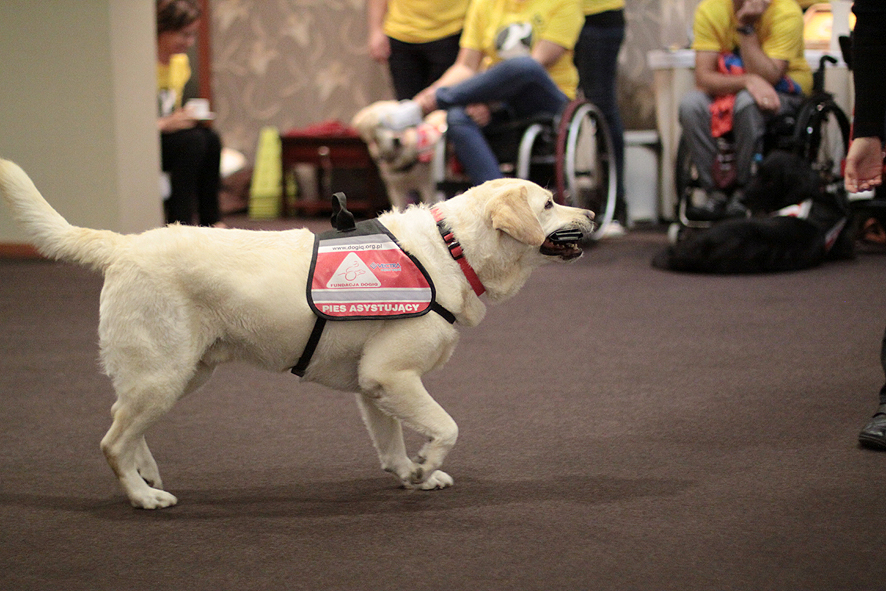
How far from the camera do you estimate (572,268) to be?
4.72m

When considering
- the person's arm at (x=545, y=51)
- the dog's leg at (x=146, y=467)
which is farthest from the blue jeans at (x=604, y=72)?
the dog's leg at (x=146, y=467)

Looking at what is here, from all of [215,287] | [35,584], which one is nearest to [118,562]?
[35,584]

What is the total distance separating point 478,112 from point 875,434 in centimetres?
333

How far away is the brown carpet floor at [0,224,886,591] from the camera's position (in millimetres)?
1432

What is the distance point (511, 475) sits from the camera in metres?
1.87

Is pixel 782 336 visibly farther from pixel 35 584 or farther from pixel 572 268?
pixel 35 584

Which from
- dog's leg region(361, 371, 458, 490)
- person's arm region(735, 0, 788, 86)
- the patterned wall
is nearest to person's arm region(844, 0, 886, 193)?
dog's leg region(361, 371, 458, 490)

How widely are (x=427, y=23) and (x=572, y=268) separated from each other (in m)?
1.93

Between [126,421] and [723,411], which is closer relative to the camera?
[126,421]

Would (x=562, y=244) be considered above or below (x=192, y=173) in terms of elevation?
above

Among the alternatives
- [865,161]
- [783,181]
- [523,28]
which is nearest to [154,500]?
[865,161]

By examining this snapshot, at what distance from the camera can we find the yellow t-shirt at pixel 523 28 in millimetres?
4961

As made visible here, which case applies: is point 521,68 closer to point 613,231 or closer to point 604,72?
point 604,72

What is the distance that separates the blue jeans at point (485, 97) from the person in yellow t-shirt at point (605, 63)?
648mm
